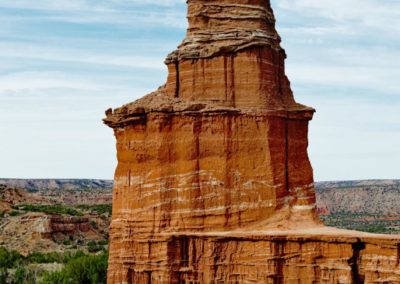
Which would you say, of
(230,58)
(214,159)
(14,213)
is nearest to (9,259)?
(14,213)

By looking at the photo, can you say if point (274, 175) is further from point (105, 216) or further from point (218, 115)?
point (105, 216)

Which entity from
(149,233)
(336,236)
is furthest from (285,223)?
(149,233)

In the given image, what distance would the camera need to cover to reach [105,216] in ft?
413

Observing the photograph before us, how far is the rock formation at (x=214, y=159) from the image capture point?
3164cm

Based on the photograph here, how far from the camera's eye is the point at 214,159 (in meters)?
32.2

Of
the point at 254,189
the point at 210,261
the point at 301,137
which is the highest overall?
the point at 301,137

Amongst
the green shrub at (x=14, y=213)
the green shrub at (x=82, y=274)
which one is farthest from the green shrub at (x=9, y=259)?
the green shrub at (x=14, y=213)

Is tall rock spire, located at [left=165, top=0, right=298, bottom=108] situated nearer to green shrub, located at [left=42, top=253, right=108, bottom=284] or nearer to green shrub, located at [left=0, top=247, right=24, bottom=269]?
green shrub, located at [left=42, top=253, right=108, bottom=284]

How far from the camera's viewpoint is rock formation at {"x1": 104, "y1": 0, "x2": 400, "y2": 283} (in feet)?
104

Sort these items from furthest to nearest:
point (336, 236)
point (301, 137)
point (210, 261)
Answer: point (301, 137)
point (210, 261)
point (336, 236)

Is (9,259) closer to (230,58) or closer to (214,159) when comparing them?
(214,159)

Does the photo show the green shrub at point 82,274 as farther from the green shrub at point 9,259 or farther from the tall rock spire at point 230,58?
the tall rock spire at point 230,58

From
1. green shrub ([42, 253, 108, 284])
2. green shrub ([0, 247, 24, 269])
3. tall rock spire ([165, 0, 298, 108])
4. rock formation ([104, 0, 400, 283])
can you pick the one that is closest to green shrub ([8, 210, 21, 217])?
green shrub ([0, 247, 24, 269])

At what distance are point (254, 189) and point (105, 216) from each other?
3791 inches
